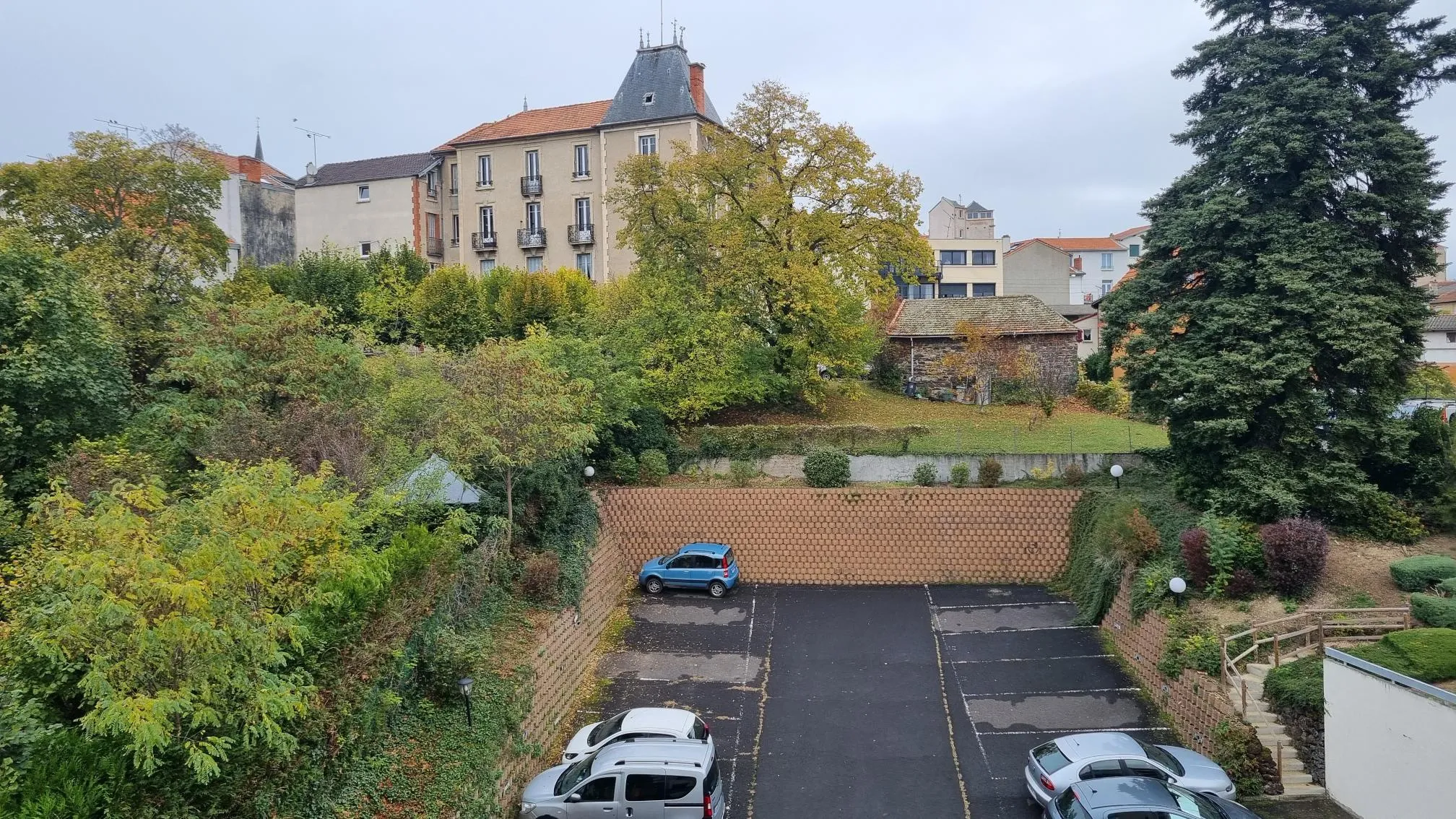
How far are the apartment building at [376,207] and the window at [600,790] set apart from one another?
34988 mm

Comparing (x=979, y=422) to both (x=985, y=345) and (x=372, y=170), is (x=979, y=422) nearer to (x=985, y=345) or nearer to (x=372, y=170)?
(x=985, y=345)

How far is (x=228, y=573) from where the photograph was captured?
8.86 m

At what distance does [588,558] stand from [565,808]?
7864 mm

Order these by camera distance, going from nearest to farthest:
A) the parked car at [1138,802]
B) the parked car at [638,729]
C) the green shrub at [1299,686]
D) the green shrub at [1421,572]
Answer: the parked car at [1138,802] < the green shrub at [1299,686] < the parked car at [638,729] < the green shrub at [1421,572]

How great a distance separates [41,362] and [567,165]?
88.3 feet

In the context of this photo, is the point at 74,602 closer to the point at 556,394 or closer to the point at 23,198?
the point at 556,394

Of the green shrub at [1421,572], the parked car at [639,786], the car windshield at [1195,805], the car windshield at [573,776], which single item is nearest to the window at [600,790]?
the parked car at [639,786]

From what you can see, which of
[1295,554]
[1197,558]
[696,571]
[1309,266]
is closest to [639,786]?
[696,571]

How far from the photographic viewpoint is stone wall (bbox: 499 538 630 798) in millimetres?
13750

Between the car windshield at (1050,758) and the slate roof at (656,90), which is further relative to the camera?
the slate roof at (656,90)

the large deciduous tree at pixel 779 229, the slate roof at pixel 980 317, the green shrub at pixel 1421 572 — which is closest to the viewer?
the green shrub at pixel 1421 572

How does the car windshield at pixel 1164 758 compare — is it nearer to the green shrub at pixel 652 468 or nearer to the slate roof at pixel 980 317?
the green shrub at pixel 652 468

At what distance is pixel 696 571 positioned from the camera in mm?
21641

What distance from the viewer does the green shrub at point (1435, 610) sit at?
13992mm
